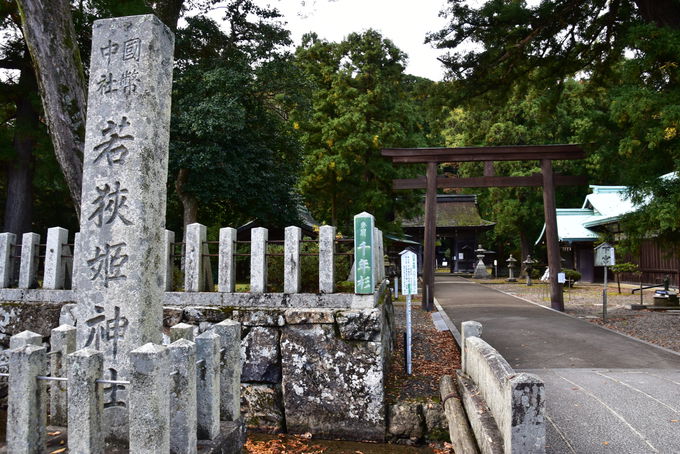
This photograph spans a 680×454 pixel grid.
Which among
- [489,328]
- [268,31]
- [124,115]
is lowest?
[489,328]

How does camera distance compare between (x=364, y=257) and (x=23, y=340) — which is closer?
(x=23, y=340)

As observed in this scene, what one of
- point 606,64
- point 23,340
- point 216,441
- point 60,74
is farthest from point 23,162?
point 606,64

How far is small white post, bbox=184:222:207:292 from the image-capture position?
5.86 meters

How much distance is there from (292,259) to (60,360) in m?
2.96

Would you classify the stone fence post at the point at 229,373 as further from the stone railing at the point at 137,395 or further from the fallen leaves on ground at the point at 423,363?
the fallen leaves on ground at the point at 423,363

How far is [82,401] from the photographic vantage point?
8.22 ft

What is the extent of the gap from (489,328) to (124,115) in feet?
27.7

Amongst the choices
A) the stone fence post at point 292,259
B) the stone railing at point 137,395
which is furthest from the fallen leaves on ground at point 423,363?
the stone railing at point 137,395

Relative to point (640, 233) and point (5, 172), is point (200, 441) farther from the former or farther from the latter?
point (5, 172)

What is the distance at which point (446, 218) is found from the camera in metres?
32.8

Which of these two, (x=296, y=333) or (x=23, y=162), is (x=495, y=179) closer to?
(x=296, y=333)

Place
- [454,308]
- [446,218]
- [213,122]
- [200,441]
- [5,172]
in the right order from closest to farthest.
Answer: [200,441]
[213,122]
[454,308]
[5,172]
[446,218]

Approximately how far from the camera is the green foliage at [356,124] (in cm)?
1964

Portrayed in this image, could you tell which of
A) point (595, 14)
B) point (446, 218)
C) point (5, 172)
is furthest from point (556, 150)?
point (446, 218)
